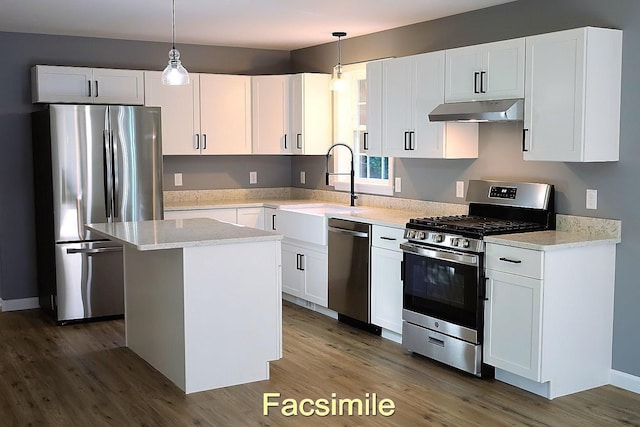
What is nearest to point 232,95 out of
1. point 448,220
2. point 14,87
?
point 14,87

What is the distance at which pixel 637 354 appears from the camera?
4.23 meters

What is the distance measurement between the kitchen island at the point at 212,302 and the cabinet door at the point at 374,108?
155 cm

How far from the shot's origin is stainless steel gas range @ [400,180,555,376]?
14.4 ft

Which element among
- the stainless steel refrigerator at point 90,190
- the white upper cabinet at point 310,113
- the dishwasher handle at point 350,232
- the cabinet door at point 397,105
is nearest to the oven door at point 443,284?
the dishwasher handle at point 350,232

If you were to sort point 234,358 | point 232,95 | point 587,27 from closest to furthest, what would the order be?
point 587,27 → point 234,358 → point 232,95

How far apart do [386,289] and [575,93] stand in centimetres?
192

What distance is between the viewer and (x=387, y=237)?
17.0ft

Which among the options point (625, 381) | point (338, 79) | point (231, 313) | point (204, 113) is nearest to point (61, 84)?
point (204, 113)

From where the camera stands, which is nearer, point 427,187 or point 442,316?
point 442,316

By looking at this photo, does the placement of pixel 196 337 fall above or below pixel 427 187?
below

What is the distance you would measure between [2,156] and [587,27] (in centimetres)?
474

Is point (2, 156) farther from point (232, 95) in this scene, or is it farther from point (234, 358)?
point (234, 358)

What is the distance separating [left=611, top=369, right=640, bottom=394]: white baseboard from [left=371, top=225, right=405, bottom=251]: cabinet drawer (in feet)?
5.13

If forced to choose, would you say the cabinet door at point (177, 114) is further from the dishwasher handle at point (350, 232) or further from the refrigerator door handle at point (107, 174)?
the dishwasher handle at point (350, 232)
